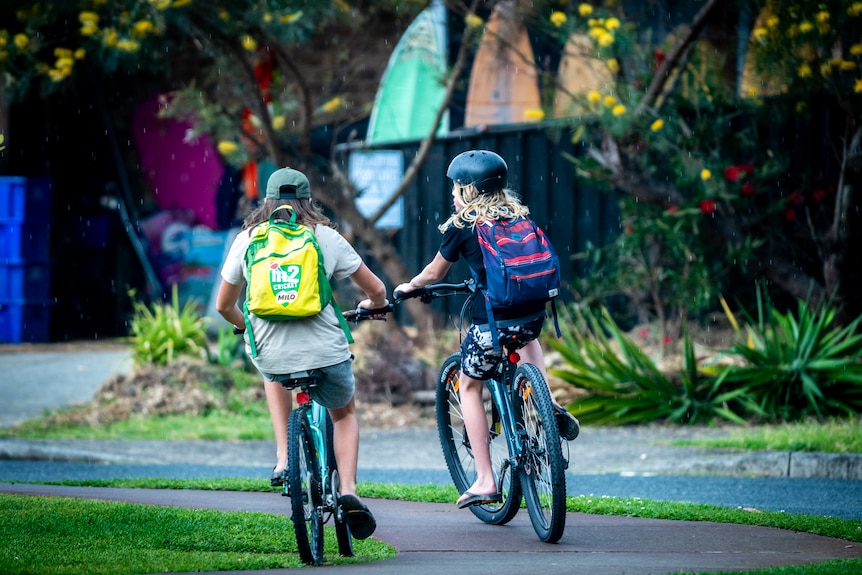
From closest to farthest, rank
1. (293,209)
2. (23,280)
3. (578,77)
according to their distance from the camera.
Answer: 1. (293,209)
2. (578,77)
3. (23,280)

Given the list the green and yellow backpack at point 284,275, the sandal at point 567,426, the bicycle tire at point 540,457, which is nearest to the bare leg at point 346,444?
the green and yellow backpack at point 284,275

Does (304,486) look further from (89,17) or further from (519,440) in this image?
(89,17)

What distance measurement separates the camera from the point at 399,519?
6.13m

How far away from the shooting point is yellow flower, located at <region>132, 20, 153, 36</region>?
9828 mm

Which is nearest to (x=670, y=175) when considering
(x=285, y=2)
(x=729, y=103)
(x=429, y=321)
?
(x=729, y=103)

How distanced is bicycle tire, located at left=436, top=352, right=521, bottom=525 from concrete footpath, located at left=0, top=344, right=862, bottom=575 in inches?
3.7

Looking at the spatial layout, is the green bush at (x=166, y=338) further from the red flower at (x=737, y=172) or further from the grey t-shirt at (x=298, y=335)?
the grey t-shirt at (x=298, y=335)

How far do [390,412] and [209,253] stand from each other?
7.47 meters

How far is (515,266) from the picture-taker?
5.38 m

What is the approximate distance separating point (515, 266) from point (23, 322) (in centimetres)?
1178

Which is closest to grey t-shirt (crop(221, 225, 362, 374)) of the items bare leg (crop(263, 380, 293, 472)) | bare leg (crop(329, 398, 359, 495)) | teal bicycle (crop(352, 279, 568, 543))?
bare leg (crop(263, 380, 293, 472))

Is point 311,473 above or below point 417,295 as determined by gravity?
below

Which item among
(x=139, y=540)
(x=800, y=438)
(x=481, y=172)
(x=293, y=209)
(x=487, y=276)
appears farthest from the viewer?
(x=800, y=438)

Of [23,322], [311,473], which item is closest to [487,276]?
[311,473]
